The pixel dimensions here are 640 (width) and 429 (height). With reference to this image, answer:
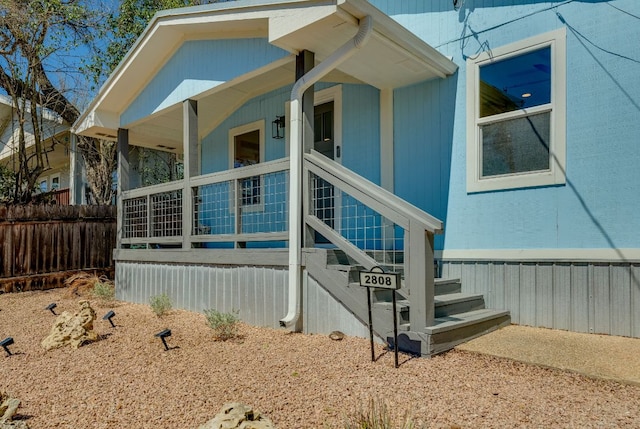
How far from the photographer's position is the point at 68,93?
1148 cm

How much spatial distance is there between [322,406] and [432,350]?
3.83ft

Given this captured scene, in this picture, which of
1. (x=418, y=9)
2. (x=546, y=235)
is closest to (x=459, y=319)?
(x=546, y=235)

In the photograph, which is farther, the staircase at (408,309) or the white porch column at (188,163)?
the white porch column at (188,163)

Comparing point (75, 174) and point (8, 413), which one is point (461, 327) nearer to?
point (8, 413)

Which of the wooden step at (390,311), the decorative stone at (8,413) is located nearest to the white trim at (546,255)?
the wooden step at (390,311)

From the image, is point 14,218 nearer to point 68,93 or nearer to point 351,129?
point 68,93

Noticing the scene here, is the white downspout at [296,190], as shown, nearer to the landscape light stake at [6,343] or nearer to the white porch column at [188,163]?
the white porch column at [188,163]

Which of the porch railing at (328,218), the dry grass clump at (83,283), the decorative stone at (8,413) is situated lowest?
the dry grass clump at (83,283)

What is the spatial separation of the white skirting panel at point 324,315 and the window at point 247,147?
3359 mm

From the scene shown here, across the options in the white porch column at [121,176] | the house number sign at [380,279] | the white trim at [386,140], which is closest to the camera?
the house number sign at [380,279]

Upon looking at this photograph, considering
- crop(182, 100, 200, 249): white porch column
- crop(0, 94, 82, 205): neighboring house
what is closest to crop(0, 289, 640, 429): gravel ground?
crop(182, 100, 200, 249): white porch column

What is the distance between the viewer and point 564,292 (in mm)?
4211

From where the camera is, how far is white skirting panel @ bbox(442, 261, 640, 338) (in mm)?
3895

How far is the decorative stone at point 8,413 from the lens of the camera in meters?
2.35
